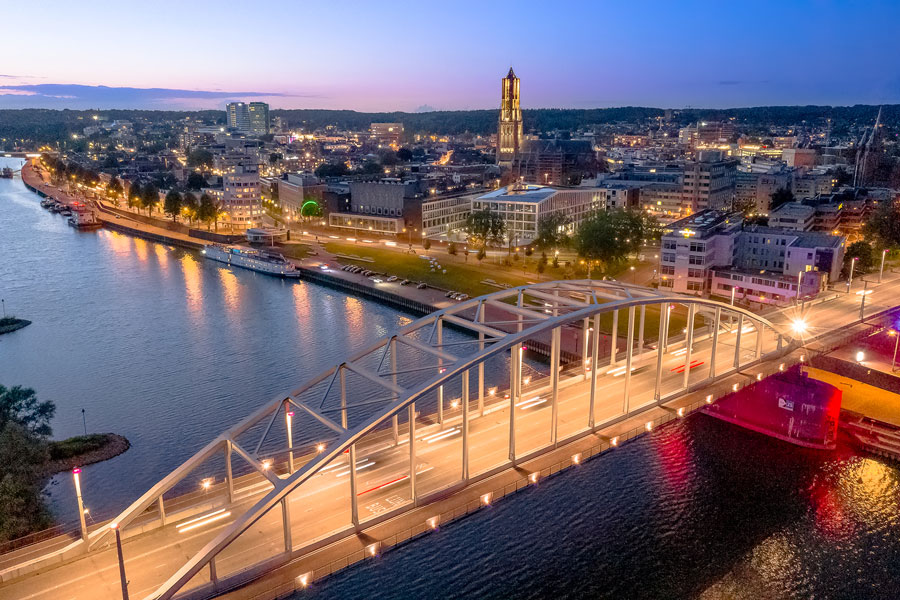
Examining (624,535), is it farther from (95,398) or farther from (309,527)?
(95,398)

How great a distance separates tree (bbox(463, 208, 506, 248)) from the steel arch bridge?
3108 cm

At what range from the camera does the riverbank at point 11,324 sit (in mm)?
43125

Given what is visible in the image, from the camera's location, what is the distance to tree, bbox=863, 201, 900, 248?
57.6m

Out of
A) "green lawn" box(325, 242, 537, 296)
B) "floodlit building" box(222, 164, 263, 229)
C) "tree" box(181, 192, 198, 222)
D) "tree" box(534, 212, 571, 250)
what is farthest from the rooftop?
"tree" box(181, 192, 198, 222)

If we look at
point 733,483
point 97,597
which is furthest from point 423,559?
point 733,483

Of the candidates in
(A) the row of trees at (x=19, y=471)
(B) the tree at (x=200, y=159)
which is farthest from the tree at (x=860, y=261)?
(B) the tree at (x=200, y=159)

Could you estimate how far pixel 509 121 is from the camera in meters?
130

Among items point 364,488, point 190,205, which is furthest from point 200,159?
point 364,488

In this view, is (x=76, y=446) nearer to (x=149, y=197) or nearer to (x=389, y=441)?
(x=389, y=441)

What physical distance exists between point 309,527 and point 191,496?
3.65 metres

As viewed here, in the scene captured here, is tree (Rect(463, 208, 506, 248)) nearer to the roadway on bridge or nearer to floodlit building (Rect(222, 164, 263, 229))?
floodlit building (Rect(222, 164, 263, 229))

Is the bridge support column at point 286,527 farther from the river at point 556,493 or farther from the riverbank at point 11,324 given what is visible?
the riverbank at point 11,324

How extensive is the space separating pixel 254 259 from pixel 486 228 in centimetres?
2212

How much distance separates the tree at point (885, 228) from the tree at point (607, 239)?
22656 millimetres
